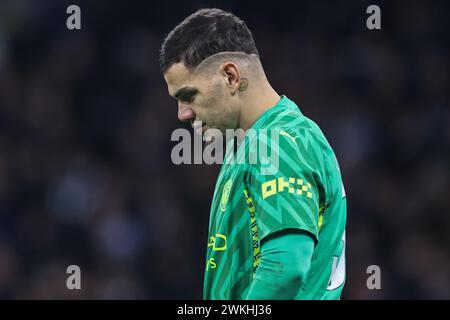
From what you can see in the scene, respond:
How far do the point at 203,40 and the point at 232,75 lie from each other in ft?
0.48

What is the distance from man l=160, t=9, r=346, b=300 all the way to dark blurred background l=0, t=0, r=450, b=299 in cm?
516

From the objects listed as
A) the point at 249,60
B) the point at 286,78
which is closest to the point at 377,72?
the point at 286,78

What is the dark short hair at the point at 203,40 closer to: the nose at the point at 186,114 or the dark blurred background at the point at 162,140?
the nose at the point at 186,114

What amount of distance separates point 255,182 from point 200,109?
0.42m

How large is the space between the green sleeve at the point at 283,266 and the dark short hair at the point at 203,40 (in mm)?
698

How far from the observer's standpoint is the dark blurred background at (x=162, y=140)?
8.34 meters

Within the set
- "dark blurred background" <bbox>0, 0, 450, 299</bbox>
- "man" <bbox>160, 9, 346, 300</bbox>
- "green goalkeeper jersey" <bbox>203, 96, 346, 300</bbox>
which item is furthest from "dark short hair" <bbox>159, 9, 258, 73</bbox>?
"dark blurred background" <bbox>0, 0, 450, 299</bbox>

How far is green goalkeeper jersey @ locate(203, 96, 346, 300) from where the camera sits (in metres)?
2.59

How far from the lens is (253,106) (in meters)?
2.94

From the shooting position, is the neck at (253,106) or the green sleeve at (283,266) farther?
the neck at (253,106)

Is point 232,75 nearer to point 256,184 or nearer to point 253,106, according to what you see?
point 253,106

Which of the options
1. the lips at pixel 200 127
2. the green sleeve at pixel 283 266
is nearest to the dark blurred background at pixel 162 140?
the lips at pixel 200 127

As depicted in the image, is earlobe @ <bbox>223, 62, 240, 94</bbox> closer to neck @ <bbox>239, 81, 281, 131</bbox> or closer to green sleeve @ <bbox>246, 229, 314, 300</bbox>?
neck @ <bbox>239, 81, 281, 131</bbox>
